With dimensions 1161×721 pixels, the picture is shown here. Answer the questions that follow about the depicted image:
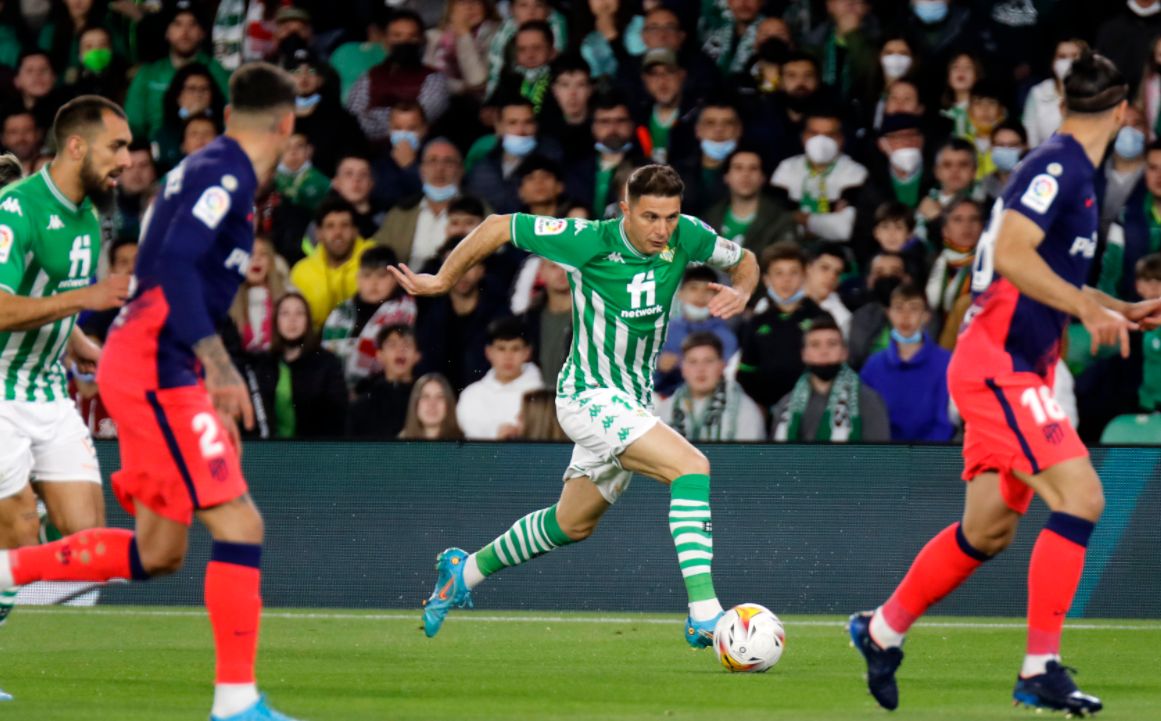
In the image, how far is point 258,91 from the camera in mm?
6848

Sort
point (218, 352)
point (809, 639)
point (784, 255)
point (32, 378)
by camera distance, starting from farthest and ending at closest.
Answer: point (784, 255) < point (809, 639) < point (32, 378) < point (218, 352)

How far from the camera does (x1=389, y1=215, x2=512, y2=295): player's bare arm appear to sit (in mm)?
8930

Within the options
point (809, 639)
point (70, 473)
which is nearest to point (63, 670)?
point (70, 473)

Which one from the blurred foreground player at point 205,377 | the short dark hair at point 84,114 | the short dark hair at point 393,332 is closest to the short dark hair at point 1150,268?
the short dark hair at point 393,332

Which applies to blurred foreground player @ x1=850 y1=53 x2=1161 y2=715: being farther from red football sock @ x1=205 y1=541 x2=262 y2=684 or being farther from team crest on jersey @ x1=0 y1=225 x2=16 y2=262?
team crest on jersey @ x1=0 y1=225 x2=16 y2=262

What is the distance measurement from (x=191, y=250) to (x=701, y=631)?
10.6 feet

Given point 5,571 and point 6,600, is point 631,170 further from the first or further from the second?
point 5,571

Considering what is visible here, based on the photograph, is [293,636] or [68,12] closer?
[293,636]

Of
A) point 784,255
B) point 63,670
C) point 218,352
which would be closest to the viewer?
point 218,352

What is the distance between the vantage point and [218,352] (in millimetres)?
6602

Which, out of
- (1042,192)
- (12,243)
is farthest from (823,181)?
(12,243)

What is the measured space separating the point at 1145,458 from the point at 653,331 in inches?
150

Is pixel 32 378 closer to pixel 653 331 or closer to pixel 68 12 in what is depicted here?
pixel 653 331

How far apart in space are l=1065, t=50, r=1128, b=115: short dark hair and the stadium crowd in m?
4.60
